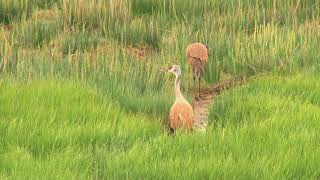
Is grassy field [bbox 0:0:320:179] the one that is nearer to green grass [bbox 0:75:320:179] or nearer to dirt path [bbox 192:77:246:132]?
green grass [bbox 0:75:320:179]

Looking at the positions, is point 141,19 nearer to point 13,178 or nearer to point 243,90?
point 243,90

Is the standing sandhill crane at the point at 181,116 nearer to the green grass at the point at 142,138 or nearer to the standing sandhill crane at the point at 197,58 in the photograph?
the green grass at the point at 142,138

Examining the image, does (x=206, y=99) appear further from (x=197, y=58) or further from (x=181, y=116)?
(x=181, y=116)

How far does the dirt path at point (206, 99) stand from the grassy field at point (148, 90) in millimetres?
157

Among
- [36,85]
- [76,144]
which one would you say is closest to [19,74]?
[36,85]

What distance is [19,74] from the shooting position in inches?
269

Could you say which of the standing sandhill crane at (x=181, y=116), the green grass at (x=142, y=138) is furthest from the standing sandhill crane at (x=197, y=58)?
the standing sandhill crane at (x=181, y=116)

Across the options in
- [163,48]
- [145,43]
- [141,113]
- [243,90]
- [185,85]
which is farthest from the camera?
[145,43]

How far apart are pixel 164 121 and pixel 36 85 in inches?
49.2

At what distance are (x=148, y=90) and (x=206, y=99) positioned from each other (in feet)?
2.19

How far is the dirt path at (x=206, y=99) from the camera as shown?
6310 millimetres

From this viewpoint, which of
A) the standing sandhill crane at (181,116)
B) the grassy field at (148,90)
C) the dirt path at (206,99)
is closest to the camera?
the grassy field at (148,90)

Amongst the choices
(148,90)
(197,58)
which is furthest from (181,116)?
(197,58)

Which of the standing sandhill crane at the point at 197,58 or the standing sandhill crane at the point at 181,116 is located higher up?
the standing sandhill crane at the point at 197,58
